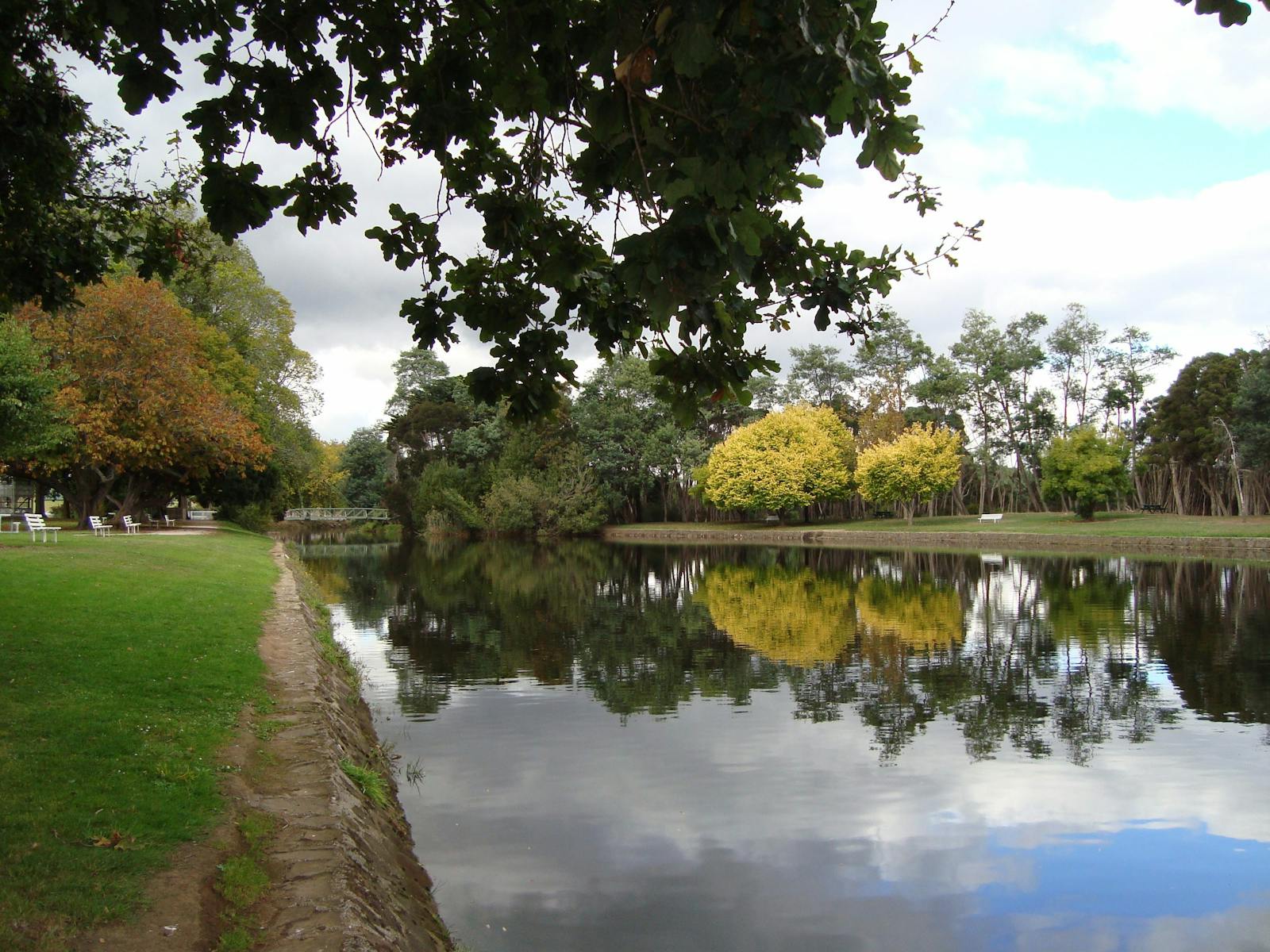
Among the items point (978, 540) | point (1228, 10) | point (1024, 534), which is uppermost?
point (1228, 10)

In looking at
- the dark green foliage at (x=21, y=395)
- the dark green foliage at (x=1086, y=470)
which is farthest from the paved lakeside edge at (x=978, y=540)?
the dark green foliage at (x=21, y=395)

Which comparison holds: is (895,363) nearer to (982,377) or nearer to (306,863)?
(982,377)

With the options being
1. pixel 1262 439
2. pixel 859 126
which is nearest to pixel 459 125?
pixel 859 126

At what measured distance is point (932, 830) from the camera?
25.9 ft

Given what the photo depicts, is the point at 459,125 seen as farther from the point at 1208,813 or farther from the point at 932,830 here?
the point at 1208,813

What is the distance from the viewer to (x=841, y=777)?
9266 mm

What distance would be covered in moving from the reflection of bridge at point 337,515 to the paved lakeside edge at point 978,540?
24353 mm

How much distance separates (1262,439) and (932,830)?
156ft

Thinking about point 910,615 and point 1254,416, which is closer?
point 910,615

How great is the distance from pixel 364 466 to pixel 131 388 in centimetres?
5973

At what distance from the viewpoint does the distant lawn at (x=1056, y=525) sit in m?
42.2

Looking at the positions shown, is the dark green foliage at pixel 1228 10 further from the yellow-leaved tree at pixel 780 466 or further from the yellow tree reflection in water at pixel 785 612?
the yellow-leaved tree at pixel 780 466

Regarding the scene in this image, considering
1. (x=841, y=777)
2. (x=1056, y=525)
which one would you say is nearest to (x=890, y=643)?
(x=841, y=777)

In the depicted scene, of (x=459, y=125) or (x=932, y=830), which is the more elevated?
(x=459, y=125)
